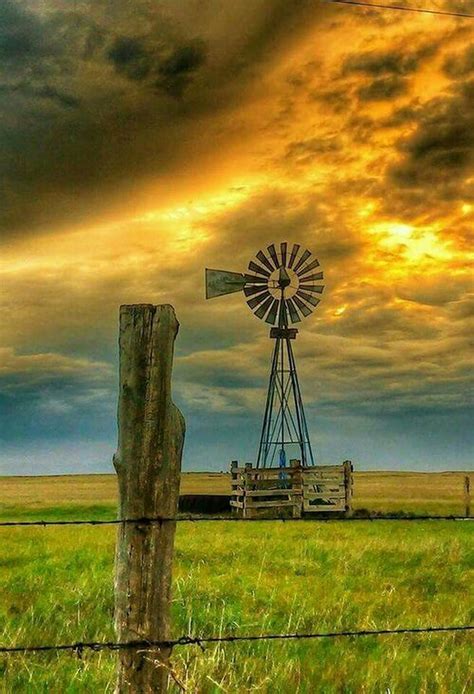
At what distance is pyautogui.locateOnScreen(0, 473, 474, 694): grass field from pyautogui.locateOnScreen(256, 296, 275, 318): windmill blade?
1381cm

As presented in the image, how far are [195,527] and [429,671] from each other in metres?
16.4

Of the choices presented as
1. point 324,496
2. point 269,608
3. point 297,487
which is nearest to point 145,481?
point 269,608

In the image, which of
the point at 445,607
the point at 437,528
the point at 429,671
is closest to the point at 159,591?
the point at 429,671

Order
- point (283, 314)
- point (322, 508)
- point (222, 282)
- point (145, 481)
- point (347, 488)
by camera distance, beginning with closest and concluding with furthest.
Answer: point (145, 481) < point (322, 508) < point (347, 488) < point (283, 314) < point (222, 282)

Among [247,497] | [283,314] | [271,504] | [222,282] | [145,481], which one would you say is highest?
[222,282]

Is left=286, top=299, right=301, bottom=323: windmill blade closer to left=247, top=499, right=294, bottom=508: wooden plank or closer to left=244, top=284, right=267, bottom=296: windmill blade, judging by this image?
left=244, top=284, right=267, bottom=296: windmill blade

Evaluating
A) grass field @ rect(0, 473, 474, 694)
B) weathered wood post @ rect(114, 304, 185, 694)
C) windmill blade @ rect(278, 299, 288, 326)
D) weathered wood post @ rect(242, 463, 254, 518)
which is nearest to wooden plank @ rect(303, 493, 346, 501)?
weathered wood post @ rect(242, 463, 254, 518)

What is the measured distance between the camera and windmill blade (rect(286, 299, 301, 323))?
105 ft

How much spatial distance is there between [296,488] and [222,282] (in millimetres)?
8188

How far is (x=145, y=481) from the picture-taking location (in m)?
4.30

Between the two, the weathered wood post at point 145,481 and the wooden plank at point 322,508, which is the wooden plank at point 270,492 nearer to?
the wooden plank at point 322,508

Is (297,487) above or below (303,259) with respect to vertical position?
below

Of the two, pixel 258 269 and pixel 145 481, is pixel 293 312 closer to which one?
pixel 258 269

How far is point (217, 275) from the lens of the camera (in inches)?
1276
